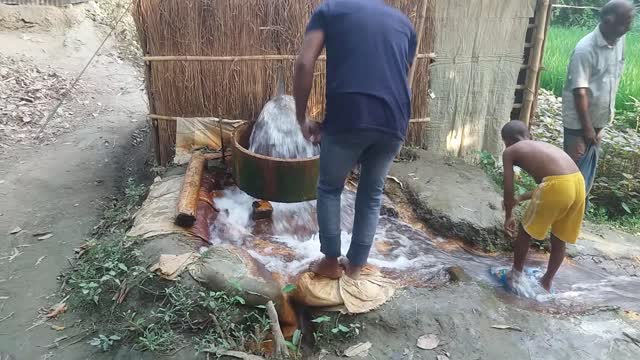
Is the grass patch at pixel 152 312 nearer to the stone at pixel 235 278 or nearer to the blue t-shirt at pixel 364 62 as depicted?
the stone at pixel 235 278

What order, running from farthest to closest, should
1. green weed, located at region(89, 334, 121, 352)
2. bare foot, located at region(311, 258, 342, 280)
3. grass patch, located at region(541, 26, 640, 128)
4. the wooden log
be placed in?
grass patch, located at region(541, 26, 640, 128), the wooden log, bare foot, located at region(311, 258, 342, 280), green weed, located at region(89, 334, 121, 352)

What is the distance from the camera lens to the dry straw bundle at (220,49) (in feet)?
16.6

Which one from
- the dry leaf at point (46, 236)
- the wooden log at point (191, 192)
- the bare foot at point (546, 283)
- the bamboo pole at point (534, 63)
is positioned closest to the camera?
the bare foot at point (546, 283)

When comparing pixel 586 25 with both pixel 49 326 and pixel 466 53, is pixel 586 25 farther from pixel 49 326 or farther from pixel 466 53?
pixel 49 326

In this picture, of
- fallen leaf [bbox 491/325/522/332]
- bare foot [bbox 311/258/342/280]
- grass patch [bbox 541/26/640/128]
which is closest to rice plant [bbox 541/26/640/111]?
grass patch [bbox 541/26/640/128]

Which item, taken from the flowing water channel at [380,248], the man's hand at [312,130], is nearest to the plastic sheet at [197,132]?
the flowing water channel at [380,248]

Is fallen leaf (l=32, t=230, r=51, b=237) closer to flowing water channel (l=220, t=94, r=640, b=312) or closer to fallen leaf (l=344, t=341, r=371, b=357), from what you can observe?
flowing water channel (l=220, t=94, r=640, b=312)

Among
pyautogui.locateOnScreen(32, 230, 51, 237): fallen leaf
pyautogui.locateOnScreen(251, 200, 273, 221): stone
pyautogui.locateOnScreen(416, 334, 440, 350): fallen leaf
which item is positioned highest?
pyautogui.locateOnScreen(251, 200, 273, 221): stone

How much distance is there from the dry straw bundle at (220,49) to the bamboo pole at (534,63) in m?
1.19

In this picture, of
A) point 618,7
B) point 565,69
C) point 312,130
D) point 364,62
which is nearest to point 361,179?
point 312,130

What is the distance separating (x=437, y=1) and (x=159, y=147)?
11.0 feet

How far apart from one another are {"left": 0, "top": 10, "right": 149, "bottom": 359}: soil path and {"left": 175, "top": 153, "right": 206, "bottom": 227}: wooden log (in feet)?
3.19

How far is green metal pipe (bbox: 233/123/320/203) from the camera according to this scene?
13.0ft

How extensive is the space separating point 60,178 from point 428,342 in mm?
4363
